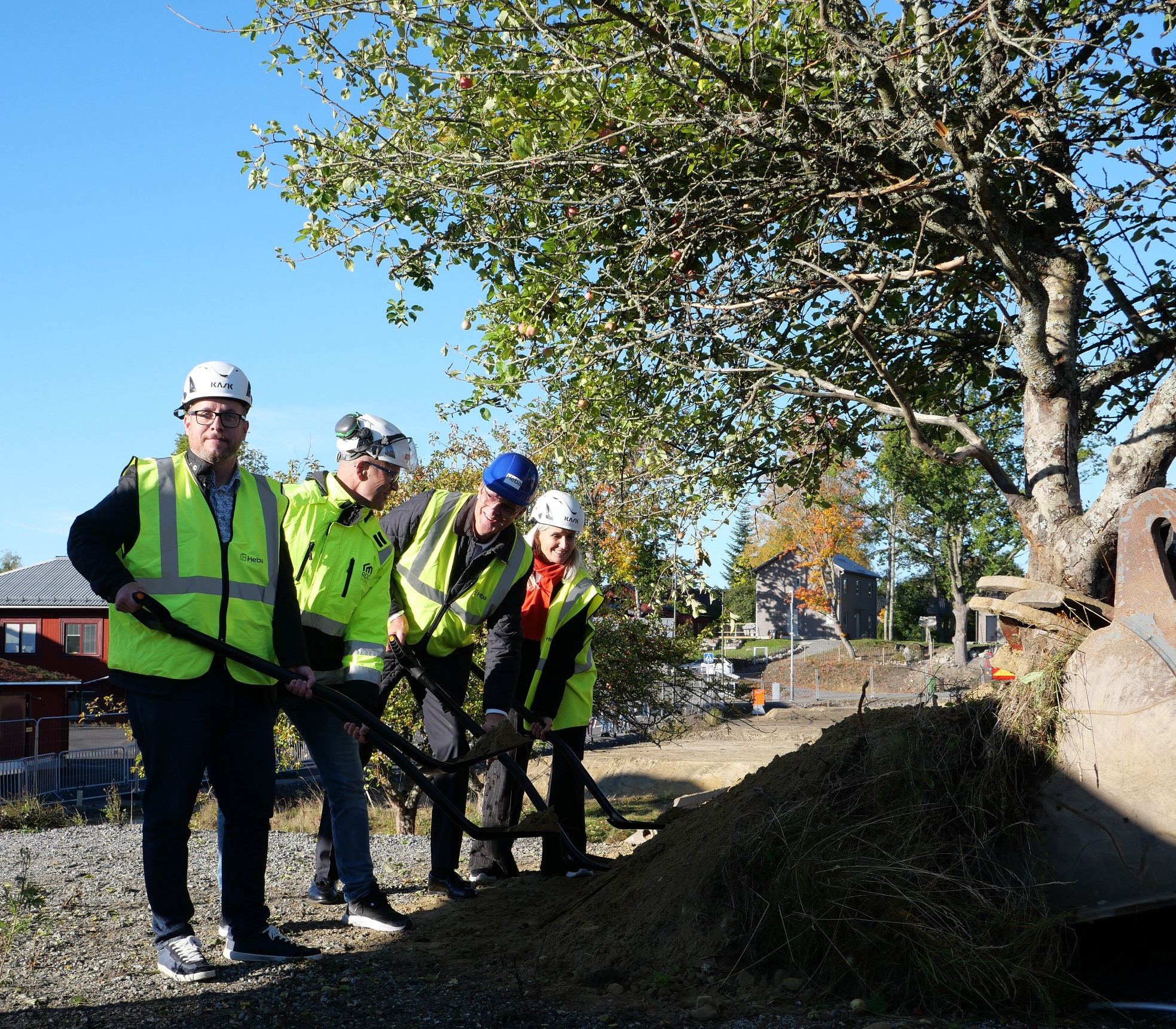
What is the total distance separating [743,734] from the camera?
89.2 feet

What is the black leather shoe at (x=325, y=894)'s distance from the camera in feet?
15.6

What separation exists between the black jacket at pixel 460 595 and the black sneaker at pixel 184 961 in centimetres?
164

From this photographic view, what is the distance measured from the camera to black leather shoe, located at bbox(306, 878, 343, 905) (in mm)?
4758

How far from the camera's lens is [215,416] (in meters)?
3.81

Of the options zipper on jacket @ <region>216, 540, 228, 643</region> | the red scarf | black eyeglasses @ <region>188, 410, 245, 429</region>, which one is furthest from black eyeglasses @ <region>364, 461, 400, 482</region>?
the red scarf

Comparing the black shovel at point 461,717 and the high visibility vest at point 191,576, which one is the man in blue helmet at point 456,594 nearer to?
the black shovel at point 461,717

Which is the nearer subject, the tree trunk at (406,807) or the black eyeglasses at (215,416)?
the black eyeglasses at (215,416)

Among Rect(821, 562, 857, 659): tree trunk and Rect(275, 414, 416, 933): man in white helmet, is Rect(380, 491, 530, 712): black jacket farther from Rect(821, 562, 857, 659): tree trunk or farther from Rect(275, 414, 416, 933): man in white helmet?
Rect(821, 562, 857, 659): tree trunk

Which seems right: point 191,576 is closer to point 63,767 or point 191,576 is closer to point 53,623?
point 63,767

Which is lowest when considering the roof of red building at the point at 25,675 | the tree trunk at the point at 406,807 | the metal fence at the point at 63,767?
the metal fence at the point at 63,767

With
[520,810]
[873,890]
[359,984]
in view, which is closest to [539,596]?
[520,810]

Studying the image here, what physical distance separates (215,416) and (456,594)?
1.53 meters

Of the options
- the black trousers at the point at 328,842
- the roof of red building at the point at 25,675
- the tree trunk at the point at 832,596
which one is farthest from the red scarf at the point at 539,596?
the tree trunk at the point at 832,596

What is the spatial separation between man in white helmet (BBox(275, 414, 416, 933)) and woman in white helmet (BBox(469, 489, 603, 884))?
116 centimetres
